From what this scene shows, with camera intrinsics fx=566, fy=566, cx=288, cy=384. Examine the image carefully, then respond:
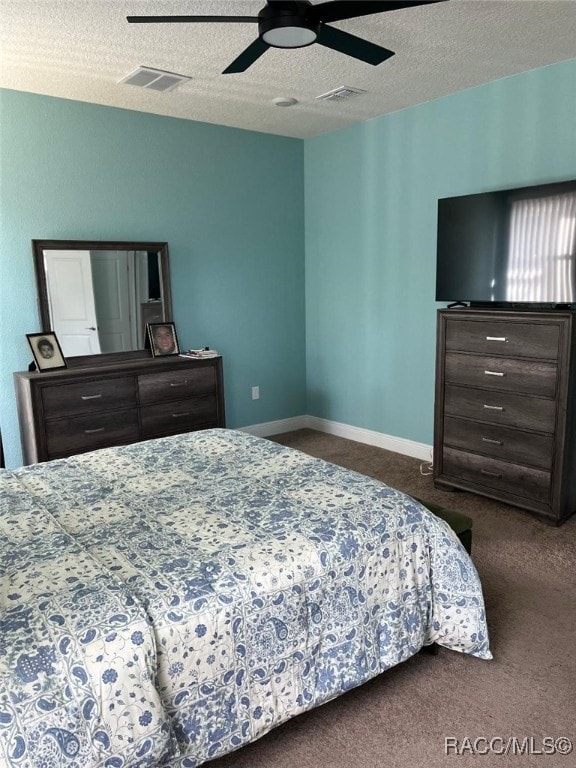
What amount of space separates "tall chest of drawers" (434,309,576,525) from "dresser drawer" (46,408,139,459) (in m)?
2.07

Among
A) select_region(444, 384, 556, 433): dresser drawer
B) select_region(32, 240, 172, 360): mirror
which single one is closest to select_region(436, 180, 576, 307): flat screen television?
select_region(444, 384, 556, 433): dresser drawer

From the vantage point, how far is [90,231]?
4.02 m

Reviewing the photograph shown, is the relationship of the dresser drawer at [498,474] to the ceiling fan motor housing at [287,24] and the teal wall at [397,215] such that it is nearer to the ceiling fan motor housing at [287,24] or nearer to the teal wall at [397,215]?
the teal wall at [397,215]

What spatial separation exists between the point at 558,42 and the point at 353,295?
2.31 meters

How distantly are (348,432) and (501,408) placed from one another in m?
1.91

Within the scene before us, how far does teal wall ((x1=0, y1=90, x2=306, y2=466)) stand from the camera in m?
3.75

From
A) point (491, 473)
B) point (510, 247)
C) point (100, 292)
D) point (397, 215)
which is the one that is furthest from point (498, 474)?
point (100, 292)

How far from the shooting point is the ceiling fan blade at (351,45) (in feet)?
7.26

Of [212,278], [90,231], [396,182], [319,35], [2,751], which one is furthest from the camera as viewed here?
[212,278]

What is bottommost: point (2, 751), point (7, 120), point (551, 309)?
point (2, 751)

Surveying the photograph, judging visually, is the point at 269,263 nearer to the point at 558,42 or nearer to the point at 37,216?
the point at 37,216

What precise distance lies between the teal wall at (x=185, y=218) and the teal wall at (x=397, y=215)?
279 millimetres

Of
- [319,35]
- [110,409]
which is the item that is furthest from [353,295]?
[319,35]

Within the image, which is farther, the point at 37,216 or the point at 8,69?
the point at 37,216
